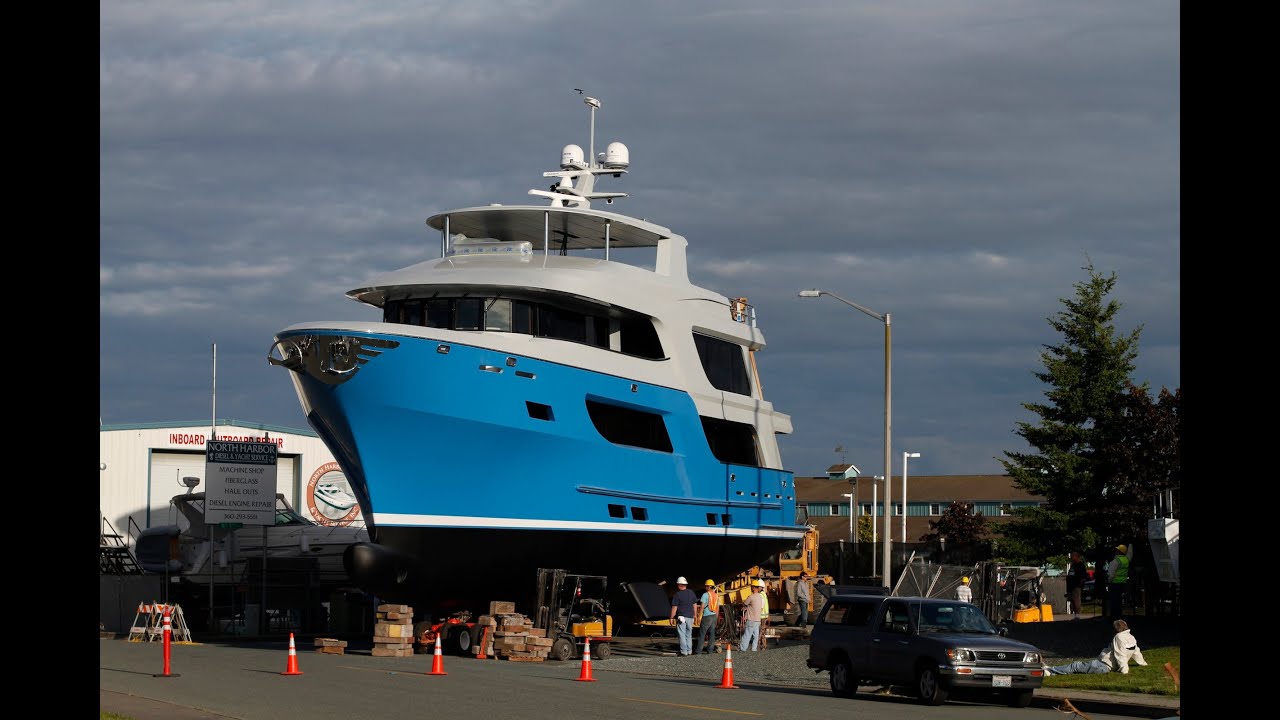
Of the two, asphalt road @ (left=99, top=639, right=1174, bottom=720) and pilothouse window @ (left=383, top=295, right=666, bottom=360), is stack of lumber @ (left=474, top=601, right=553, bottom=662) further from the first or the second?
pilothouse window @ (left=383, top=295, right=666, bottom=360)

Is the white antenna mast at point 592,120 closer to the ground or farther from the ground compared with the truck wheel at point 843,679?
farther from the ground

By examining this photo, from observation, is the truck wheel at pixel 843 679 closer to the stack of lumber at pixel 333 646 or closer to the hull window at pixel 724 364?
the stack of lumber at pixel 333 646

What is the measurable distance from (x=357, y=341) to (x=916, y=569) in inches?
586

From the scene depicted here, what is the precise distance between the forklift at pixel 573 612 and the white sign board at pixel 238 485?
1102 cm

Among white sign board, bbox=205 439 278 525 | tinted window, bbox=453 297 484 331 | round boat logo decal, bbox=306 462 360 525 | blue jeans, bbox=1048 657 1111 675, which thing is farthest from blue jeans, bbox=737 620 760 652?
round boat logo decal, bbox=306 462 360 525

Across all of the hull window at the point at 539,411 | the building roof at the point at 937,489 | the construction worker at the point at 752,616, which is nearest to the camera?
the hull window at the point at 539,411

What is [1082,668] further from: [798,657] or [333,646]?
[333,646]

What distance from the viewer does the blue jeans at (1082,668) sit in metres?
20.6

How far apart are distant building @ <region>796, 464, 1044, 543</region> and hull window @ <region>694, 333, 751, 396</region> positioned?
71.7 metres

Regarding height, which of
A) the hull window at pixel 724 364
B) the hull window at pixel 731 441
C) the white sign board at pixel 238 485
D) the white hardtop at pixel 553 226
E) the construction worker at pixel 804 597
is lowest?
the construction worker at pixel 804 597

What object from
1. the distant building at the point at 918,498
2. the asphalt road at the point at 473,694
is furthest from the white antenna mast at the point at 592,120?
the distant building at the point at 918,498

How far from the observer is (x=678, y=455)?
99.7 ft
